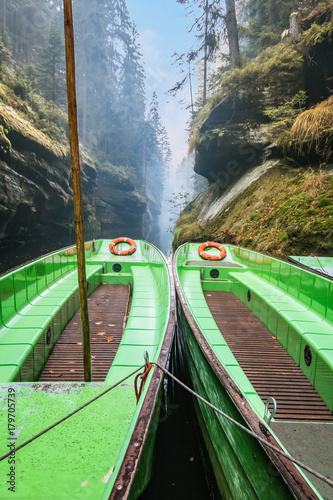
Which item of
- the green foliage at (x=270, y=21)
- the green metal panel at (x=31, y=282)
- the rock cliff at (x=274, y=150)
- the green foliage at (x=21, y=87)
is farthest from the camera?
the green foliage at (x=21, y=87)

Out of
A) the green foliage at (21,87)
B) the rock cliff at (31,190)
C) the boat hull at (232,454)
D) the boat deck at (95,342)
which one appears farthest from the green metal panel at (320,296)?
the green foliage at (21,87)

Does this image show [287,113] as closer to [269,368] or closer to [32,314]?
[269,368]

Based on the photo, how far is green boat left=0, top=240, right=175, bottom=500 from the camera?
1.62 meters

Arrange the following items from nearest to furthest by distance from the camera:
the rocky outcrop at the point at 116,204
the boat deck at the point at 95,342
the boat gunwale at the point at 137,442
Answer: the boat gunwale at the point at 137,442, the boat deck at the point at 95,342, the rocky outcrop at the point at 116,204

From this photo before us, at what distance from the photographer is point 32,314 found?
4211 mm

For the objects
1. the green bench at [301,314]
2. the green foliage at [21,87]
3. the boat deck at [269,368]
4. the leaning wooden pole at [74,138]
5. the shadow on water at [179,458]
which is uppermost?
the green foliage at [21,87]

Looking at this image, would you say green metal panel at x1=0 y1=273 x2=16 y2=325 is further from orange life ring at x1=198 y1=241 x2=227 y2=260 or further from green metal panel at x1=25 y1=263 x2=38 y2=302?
orange life ring at x1=198 y1=241 x2=227 y2=260

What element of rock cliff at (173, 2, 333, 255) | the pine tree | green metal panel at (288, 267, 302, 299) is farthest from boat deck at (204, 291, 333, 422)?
the pine tree

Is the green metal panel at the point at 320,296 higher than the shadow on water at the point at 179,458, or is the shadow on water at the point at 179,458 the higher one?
the green metal panel at the point at 320,296

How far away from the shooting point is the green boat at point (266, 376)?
2.02 meters

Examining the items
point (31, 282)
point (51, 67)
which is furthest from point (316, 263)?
point (51, 67)

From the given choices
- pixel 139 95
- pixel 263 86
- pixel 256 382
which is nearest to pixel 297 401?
pixel 256 382

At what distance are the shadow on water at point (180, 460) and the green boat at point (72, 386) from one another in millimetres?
1225

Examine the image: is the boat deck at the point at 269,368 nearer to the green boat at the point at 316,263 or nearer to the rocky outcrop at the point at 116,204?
the green boat at the point at 316,263
